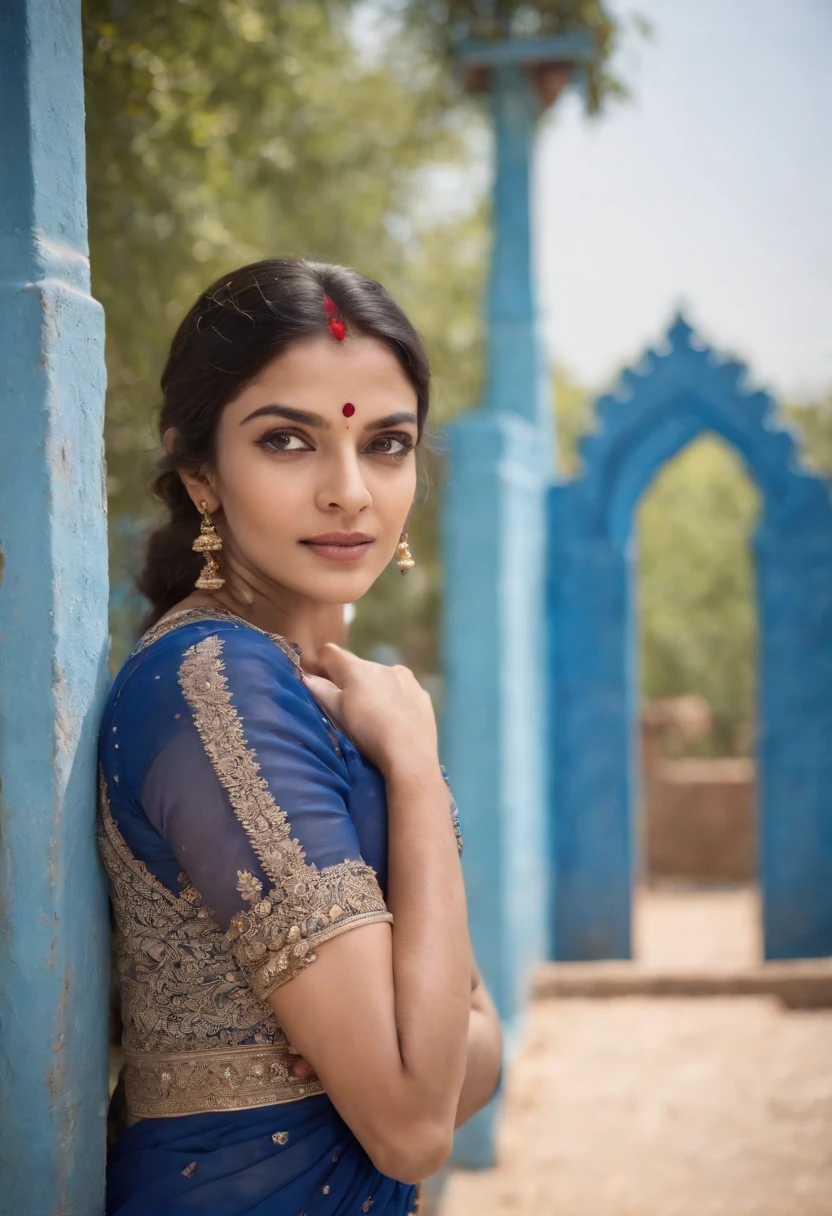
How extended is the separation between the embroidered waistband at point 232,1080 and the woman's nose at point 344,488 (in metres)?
0.66

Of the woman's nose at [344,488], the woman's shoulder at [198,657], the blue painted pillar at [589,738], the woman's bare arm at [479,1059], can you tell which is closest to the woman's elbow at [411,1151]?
the woman's bare arm at [479,1059]

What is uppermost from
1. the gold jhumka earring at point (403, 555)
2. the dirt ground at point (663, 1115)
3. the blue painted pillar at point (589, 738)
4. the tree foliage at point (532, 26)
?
the tree foliage at point (532, 26)

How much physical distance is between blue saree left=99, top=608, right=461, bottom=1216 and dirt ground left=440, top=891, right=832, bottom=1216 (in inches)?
112

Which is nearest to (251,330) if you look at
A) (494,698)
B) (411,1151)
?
(411,1151)

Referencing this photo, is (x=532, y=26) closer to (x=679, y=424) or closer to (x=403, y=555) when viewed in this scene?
(x=679, y=424)

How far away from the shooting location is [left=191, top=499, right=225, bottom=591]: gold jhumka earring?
5.54ft

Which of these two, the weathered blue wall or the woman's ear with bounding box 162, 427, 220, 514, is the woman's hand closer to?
the woman's ear with bounding box 162, 427, 220, 514

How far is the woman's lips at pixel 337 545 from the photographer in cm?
165

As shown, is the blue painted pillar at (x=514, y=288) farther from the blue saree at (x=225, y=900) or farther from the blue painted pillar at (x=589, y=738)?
the blue saree at (x=225, y=900)

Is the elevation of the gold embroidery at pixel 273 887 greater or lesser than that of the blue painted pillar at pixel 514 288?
lesser

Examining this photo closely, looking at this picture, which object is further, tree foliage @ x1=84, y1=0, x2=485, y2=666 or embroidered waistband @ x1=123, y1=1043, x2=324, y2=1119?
tree foliage @ x1=84, y1=0, x2=485, y2=666

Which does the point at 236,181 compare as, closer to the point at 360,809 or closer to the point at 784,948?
the point at 784,948

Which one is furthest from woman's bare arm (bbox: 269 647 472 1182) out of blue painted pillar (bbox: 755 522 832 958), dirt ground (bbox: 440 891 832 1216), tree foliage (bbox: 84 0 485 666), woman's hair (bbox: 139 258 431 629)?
blue painted pillar (bbox: 755 522 832 958)

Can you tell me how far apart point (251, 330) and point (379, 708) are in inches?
20.0
